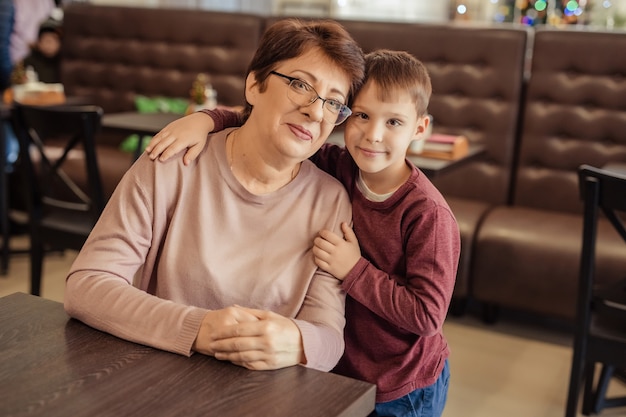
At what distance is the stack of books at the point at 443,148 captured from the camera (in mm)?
3102

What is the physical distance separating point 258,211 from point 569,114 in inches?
106

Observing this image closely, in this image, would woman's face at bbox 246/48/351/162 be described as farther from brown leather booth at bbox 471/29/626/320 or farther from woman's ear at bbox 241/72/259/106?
brown leather booth at bbox 471/29/626/320

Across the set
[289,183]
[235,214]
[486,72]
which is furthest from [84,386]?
[486,72]

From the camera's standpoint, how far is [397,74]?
1.45 meters

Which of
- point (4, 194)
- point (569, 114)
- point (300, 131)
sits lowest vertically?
point (4, 194)

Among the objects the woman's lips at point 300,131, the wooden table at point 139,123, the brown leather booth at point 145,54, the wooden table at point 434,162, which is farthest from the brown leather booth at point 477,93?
the woman's lips at point 300,131

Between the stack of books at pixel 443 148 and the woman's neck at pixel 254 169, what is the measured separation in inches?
65.3

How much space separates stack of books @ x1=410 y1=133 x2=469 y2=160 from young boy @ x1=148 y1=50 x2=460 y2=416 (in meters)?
1.60

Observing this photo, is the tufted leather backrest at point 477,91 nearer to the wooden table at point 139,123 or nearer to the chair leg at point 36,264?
the wooden table at point 139,123

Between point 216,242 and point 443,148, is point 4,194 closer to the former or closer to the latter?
point 443,148

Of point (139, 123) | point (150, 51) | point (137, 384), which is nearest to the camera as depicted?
point (137, 384)

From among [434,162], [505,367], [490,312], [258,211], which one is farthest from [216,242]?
[490,312]

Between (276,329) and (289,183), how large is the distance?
0.36 meters

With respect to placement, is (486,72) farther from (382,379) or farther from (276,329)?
(276,329)
